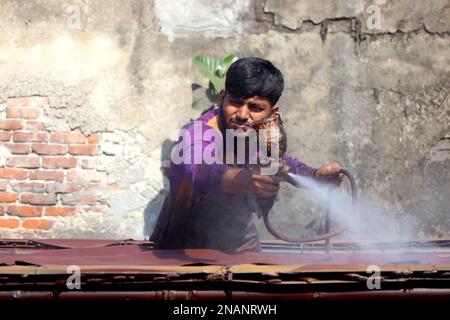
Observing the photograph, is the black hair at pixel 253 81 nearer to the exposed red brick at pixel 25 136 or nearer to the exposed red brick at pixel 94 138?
the exposed red brick at pixel 94 138

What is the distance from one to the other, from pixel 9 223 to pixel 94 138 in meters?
0.83

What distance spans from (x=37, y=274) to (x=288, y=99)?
308cm

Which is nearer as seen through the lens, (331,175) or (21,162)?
(331,175)

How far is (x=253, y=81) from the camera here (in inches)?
141

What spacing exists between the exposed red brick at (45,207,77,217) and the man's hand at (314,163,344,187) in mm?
2108

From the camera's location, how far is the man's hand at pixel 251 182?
3.11m

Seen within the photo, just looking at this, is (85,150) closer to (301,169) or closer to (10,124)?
(10,124)

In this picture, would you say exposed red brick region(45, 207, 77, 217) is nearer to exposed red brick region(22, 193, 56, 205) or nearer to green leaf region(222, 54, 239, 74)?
exposed red brick region(22, 193, 56, 205)

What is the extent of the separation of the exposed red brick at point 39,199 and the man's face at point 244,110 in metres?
1.92

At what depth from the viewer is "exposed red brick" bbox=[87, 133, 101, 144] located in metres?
5.05

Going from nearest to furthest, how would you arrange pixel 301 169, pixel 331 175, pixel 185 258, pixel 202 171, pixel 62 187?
pixel 185 258, pixel 202 171, pixel 331 175, pixel 301 169, pixel 62 187

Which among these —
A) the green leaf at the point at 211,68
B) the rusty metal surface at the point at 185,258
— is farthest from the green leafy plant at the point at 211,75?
the rusty metal surface at the point at 185,258

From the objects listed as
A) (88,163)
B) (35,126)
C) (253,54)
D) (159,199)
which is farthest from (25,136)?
(253,54)
